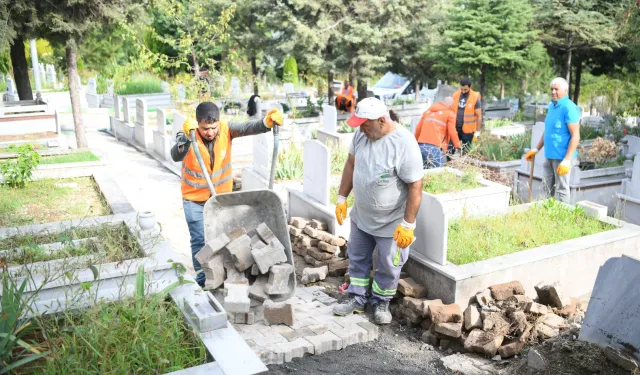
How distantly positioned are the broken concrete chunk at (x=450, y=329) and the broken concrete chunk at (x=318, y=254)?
1882mm

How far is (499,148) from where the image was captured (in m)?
11.2

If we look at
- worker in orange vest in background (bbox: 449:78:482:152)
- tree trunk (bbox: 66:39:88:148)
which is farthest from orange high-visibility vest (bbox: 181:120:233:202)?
tree trunk (bbox: 66:39:88:148)

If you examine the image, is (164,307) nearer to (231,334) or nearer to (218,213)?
(231,334)

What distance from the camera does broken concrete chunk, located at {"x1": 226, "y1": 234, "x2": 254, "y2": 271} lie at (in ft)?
16.0

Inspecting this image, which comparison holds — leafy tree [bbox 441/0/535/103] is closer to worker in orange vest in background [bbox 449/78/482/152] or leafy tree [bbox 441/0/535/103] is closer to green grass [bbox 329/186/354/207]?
worker in orange vest in background [bbox 449/78/482/152]

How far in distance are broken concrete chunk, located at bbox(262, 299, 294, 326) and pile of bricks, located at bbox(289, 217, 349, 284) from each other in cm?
116

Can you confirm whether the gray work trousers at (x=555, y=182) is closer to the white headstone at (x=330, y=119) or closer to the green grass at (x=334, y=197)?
the green grass at (x=334, y=197)

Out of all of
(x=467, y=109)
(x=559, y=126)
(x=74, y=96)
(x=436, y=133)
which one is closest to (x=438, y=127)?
(x=436, y=133)

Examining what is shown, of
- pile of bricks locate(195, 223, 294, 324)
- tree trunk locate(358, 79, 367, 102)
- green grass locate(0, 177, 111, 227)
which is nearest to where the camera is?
pile of bricks locate(195, 223, 294, 324)

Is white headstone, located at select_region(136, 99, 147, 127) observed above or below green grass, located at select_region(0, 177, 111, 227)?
above

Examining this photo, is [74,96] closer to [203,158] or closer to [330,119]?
[330,119]

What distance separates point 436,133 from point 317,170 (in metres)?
2.15

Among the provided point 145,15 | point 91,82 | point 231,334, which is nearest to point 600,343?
point 231,334

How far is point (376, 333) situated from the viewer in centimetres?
488
